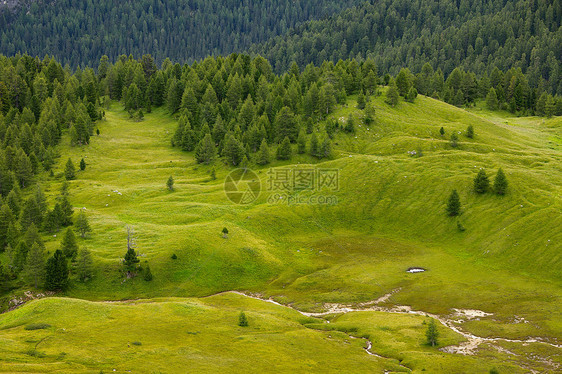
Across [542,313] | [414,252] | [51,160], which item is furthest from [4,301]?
[542,313]

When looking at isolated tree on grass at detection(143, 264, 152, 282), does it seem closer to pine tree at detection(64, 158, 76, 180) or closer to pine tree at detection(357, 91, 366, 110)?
pine tree at detection(64, 158, 76, 180)

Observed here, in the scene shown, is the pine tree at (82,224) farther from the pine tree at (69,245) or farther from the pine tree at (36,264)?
the pine tree at (36,264)

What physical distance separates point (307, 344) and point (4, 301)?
214 feet

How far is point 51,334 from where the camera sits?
66688mm

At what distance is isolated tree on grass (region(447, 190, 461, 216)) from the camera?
12162 centimetres

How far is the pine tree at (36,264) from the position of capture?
320 ft

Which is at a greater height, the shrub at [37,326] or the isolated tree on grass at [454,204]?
the isolated tree on grass at [454,204]

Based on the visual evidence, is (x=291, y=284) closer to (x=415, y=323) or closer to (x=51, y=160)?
(x=415, y=323)

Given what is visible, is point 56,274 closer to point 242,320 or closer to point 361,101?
point 242,320

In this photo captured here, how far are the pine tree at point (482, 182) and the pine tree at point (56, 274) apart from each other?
105 m
